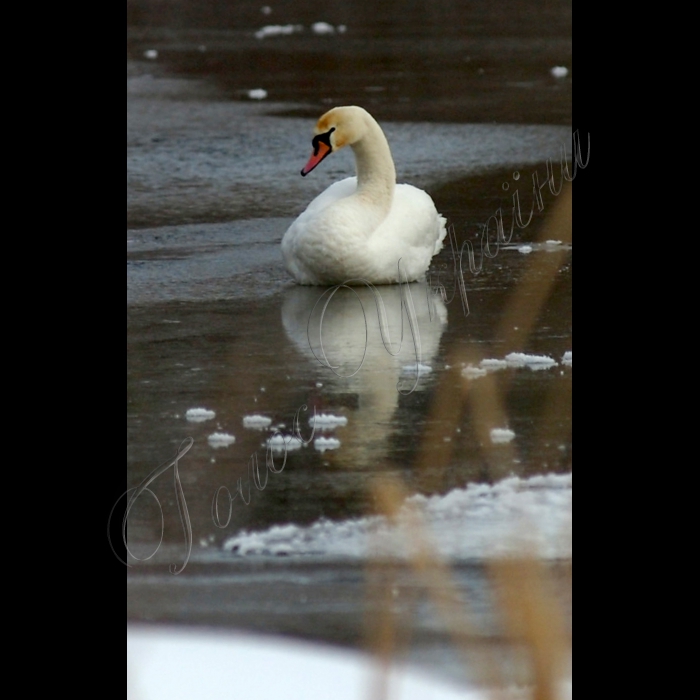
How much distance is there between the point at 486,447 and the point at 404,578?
2.42ft

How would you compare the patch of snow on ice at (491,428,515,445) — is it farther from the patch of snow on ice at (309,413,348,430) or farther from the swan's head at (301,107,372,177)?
the swan's head at (301,107,372,177)

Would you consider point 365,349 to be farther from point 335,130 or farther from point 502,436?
point 335,130

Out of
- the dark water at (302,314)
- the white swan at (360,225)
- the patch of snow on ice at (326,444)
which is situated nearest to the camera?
the dark water at (302,314)

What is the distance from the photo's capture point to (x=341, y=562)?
12.8 ft

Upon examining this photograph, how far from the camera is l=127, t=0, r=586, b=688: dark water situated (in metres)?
3.89

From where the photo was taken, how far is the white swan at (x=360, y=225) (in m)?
5.70

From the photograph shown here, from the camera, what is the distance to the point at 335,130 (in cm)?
578

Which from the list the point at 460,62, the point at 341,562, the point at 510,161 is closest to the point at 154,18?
the point at 460,62

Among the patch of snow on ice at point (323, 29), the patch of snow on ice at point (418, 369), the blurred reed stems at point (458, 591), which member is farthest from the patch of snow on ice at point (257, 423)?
the patch of snow on ice at point (323, 29)

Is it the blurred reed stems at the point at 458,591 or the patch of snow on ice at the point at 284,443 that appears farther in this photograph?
the patch of snow on ice at the point at 284,443

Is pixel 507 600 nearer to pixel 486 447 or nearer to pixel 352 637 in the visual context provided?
pixel 352 637

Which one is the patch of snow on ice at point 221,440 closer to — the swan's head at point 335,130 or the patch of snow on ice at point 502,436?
the patch of snow on ice at point 502,436

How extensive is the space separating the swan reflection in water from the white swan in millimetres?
94

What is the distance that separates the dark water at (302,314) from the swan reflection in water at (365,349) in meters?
0.01
